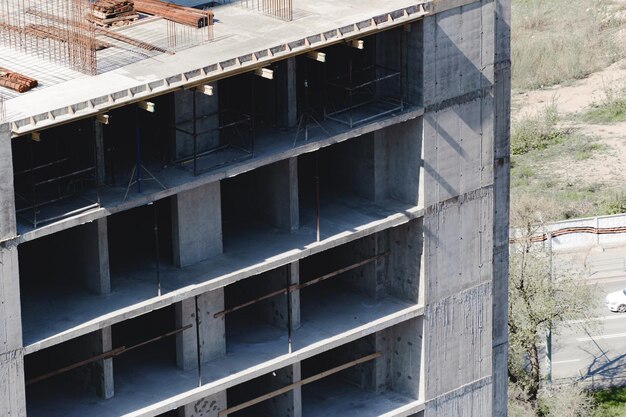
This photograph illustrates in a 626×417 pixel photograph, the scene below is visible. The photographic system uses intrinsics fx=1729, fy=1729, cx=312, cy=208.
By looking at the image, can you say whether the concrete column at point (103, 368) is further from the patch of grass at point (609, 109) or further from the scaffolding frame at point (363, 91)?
the patch of grass at point (609, 109)

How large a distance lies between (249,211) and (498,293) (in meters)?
8.12

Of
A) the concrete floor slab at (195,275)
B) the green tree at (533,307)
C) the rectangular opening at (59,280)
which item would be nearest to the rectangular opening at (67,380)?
the rectangular opening at (59,280)

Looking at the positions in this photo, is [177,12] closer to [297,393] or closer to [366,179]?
[366,179]

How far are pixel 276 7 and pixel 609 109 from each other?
57.9 meters

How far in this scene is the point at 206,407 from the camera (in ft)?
138

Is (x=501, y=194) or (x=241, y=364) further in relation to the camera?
(x=501, y=194)

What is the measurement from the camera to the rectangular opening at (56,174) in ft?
121

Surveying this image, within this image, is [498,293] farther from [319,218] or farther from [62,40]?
[62,40]

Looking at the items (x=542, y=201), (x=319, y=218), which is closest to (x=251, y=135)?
(x=319, y=218)

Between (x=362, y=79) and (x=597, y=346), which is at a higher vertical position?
(x=362, y=79)

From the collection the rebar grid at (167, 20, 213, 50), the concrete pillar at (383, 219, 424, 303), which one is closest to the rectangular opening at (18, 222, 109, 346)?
the rebar grid at (167, 20, 213, 50)

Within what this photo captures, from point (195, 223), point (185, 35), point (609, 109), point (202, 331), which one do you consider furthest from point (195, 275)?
point (609, 109)

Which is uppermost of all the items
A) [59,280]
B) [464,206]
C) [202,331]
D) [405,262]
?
[464,206]

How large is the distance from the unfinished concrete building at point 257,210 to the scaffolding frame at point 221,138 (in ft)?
0.27
